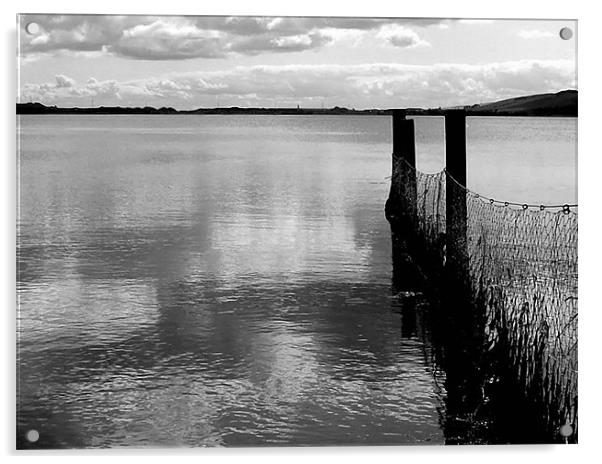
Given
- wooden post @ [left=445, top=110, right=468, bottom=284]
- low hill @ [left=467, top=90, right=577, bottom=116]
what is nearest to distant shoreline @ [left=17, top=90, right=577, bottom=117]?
low hill @ [left=467, top=90, right=577, bottom=116]

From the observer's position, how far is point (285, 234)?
4824 millimetres

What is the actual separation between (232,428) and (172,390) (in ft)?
0.89

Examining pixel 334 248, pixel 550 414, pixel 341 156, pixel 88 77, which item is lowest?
pixel 550 414

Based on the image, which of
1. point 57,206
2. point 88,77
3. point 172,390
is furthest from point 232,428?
point 88,77

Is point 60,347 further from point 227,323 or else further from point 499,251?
point 499,251

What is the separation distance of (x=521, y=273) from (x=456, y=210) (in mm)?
417

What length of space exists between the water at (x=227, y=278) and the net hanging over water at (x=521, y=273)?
103 mm

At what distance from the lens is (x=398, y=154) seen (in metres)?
4.89

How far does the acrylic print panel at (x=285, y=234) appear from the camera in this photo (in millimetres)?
4621

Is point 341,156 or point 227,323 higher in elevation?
point 341,156
